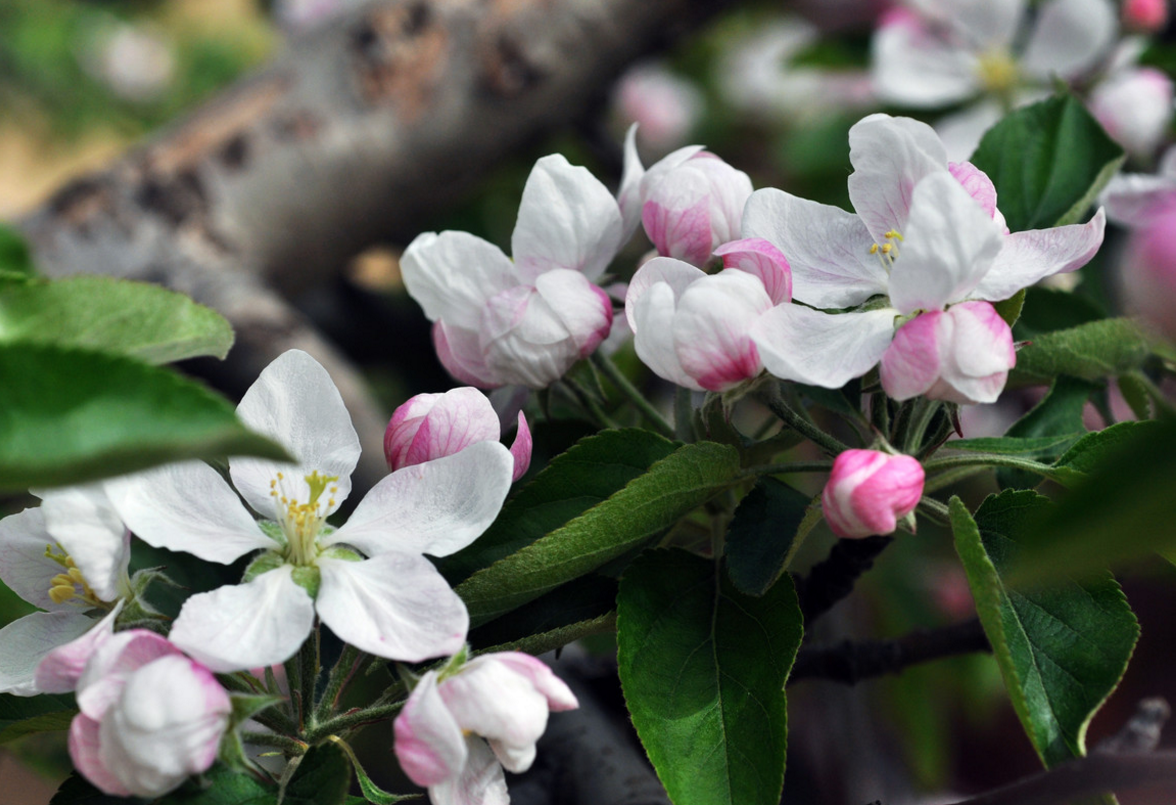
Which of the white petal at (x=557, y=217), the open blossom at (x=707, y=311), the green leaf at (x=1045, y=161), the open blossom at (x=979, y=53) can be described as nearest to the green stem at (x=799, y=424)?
the open blossom at (x=707, y=311)

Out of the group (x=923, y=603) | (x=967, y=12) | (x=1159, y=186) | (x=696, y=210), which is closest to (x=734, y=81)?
(x=967, y=12)

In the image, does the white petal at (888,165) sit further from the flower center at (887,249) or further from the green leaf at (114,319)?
the green leaf at (114,319)

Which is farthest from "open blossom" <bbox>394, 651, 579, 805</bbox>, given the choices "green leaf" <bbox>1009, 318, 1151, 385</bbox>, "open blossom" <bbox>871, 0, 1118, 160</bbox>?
"open blossom" <bbox>871, 0, 1118, 160</bbox>

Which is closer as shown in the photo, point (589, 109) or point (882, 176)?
point (882, 176)

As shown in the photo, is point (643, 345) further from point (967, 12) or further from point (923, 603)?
point (923, 603)

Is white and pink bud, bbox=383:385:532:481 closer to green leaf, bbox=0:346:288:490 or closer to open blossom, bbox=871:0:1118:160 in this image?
green leaf, bbox=0:346:288:490
